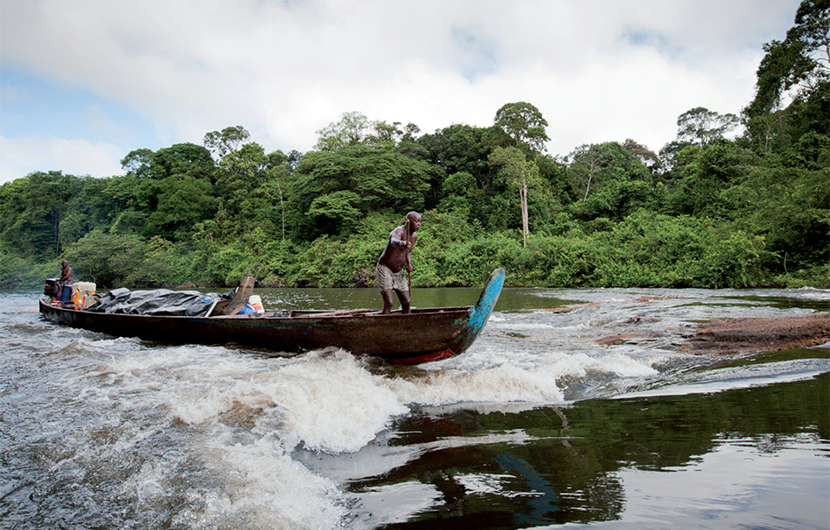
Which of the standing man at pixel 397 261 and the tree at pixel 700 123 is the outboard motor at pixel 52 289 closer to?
the standing man at pixel 397 261

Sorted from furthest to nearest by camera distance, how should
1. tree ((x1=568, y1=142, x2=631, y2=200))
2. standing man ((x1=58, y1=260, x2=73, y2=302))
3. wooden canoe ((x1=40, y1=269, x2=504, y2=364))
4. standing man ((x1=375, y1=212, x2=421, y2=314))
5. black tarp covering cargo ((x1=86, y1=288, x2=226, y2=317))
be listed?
tree ((x1=568, y1=142, x2=631, y2=200)), standing man ((x1=58, y1=260, x2=73, y2=302)), black tarp covering cargo ((x1=86, y1=288, x2=226, y2=317)), standing man ((x1=375, y1=212, x2=421, y2=314)), wooden canoe ((x1=40, y1=269, x2=504, y2=364))

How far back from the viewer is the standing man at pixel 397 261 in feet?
18.0

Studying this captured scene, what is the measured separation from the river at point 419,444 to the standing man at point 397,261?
0.92 meters

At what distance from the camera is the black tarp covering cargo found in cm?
811

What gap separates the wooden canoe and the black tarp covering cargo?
55 centimetres

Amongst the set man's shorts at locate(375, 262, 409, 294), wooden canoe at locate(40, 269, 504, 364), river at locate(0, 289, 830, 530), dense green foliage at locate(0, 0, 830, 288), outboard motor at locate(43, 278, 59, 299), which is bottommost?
river at locate(0, 289, 830, 530)

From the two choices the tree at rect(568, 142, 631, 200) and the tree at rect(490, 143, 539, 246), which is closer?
the tree at rect(490, 143, 539, 246)

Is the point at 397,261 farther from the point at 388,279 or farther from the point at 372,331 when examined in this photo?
the point at 372,331

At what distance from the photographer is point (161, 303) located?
8688mm

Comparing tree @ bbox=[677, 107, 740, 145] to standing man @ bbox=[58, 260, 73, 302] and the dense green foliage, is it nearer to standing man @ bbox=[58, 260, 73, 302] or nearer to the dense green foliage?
the dense green foliage

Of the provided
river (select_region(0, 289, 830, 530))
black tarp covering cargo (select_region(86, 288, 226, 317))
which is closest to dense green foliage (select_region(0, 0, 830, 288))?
river (select_region(0, 289, 830, 530))

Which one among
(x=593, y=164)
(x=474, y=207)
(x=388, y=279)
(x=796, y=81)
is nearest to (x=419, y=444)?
(x=388, y=279)

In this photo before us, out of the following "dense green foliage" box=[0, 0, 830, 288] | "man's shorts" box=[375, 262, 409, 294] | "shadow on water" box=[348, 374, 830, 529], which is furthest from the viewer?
"dense green foliage" box=[0, 0, 830, 288]

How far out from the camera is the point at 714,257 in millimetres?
17375
